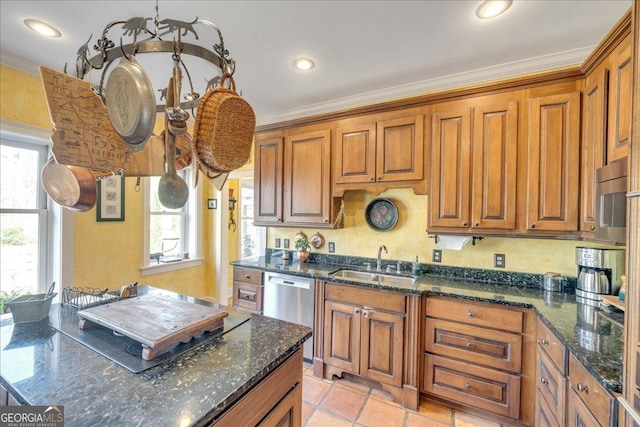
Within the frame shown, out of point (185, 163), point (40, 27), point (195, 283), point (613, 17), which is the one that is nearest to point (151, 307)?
point (185, 163)

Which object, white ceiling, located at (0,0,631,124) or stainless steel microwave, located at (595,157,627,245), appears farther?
white ceiling, located at (0,0,631,124)

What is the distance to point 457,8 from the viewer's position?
1.64 meters

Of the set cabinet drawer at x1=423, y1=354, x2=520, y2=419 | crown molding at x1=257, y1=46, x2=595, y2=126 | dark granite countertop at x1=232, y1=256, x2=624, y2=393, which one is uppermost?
crown molding at x1=257, y1=46, x2=595, y2=126

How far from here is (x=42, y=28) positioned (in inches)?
73.7

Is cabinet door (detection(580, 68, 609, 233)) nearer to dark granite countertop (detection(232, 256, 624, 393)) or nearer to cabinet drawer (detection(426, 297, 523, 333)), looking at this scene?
dark granite countertop (detection(232, 256, 624, 393))

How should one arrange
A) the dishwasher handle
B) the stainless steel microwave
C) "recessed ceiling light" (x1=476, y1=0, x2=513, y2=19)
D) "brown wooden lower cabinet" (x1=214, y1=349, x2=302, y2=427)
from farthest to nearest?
the dishwasher handle, "recessed ceiling light" (x1=476, y1=0, x2=513, y2=19), the stainless steel microwave, "brown wooden lower cabinet" (x1=214, y1=349, x2=302, y2=427)

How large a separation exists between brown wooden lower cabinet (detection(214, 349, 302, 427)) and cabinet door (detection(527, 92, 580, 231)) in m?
1.93

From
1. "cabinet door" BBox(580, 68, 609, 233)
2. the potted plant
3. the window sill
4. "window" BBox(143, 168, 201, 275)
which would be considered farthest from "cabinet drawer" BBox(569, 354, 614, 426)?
the window sill

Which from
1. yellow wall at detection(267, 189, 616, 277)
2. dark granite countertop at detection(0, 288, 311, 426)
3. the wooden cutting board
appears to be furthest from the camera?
yellow wall at detection(267, 189, 616, 277)

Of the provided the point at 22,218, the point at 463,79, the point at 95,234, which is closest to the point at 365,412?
the point at 463,79

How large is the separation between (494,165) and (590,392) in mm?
1497

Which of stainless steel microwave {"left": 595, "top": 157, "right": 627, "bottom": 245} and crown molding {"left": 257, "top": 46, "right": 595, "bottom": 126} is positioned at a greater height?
crown molding {"left": 257, "top": 46, "right": 595, "bottom": 126}

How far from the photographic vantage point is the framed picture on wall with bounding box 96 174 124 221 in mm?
2895

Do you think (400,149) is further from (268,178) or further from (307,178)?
(268,178)
